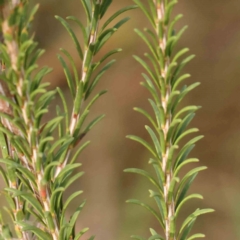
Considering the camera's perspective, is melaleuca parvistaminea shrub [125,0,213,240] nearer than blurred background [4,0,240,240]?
Yes

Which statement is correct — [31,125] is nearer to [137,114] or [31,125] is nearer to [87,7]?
[87,7]

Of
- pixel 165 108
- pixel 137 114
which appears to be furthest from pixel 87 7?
pixel 137 114

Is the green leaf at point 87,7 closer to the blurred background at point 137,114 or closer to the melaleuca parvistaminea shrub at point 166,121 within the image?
the melaleuca parvistaminea shrub at point 166,121

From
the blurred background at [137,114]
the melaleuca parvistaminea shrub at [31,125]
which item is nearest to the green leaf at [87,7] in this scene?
the melaleuca parvistaminea shrub at [31,125]

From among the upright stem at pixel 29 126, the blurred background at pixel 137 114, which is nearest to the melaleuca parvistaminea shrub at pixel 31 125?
the upright stem at pixel 29 126

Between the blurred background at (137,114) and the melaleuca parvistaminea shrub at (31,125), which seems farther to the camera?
the blurred background at (137,114)

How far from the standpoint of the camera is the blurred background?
3.01 feet

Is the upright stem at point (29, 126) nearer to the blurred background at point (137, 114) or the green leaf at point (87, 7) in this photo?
the green leaf at point (87, 7)

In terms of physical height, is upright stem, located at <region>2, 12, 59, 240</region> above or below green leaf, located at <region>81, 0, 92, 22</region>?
below

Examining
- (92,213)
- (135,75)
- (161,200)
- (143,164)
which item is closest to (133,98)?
(135,75)

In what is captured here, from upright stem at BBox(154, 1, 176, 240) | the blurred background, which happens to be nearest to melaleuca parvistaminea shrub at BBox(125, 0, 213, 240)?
upright stem at BBox(154, 1, 176, 240)

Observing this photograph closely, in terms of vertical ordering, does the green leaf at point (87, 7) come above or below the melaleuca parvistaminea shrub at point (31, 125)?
above

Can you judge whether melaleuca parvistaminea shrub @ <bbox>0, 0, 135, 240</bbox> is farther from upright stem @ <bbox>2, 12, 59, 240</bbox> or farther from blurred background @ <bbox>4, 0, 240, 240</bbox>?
blurred background @ <bbox>4, 0, 240, 240</bbox>

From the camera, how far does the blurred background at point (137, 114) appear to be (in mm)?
917
